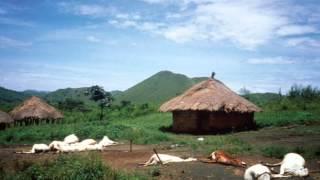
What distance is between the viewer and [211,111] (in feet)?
83.5

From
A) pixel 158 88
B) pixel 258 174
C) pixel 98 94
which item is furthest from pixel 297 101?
pixel 158 88

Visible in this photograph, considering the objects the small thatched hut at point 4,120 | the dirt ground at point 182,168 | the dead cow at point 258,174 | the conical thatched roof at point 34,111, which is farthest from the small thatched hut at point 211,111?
the dead cow at point 258,174

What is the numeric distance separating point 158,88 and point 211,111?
205 ft

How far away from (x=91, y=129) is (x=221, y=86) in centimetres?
804

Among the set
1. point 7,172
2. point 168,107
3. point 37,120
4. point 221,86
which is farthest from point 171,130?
point 7,172

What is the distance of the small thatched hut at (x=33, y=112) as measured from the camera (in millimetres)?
32562

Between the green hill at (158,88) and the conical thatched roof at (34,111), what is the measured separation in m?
47.6

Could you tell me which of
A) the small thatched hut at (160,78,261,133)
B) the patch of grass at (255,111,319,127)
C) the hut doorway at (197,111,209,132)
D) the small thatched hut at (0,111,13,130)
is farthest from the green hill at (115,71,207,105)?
the hut doorway at (197,111,209,132)

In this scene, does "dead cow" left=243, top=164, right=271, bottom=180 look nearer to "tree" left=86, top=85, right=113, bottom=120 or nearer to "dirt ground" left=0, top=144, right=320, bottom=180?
"dirt ground" left=0, top=144, right=320, bottom=180

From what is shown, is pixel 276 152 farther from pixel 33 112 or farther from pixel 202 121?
pixel 33 112

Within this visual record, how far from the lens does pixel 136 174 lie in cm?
1112

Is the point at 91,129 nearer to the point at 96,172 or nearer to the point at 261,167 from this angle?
the point at 96,172

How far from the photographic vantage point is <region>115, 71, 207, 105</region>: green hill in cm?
8338

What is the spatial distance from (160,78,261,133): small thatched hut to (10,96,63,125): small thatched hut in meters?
10.2
